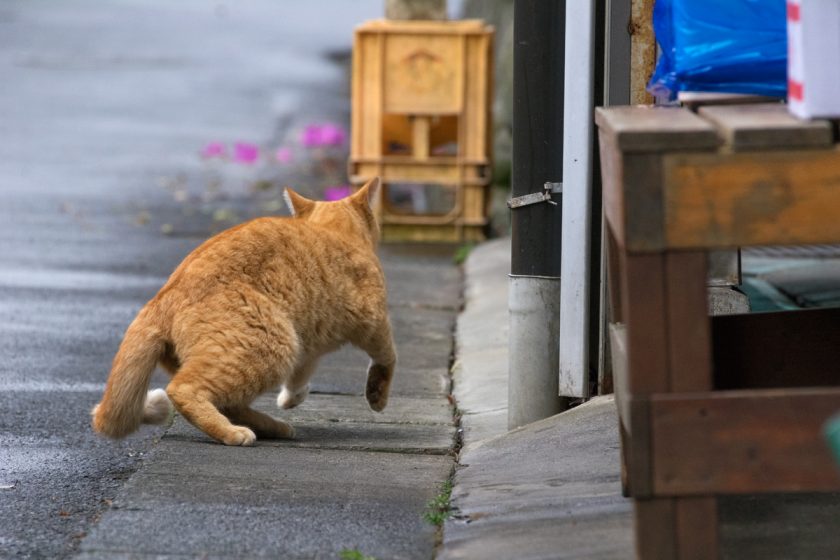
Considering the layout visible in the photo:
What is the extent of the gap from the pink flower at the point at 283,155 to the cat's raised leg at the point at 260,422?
7.85 m

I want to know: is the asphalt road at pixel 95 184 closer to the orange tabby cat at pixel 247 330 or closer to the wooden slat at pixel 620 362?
the orange tabby cat at pixel 247 330

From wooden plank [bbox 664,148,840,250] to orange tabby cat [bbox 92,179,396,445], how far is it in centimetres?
196

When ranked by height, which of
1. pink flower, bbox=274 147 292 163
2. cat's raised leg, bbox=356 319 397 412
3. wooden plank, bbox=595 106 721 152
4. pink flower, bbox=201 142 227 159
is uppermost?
wooden plank, bbox=595 106 721 152

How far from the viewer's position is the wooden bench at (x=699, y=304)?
2.81 metres

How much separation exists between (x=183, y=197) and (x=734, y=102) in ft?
25.9

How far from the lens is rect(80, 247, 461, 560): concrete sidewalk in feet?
11.4

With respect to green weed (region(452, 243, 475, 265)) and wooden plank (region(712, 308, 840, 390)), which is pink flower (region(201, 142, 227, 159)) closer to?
green weed (region(452, 243, 475, 265))

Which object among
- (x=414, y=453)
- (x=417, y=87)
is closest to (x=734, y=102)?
(x=414, y=453)

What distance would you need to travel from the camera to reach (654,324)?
2832mm

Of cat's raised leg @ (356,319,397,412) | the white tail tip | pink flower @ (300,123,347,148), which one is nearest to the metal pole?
cat's raised leg @ (356,319,397,412)

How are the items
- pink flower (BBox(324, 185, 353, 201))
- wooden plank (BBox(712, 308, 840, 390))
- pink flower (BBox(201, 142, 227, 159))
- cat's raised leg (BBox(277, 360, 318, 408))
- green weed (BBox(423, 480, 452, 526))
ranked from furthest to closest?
pink flower (BBox(201, 142, 227, 159))
pink flower (BBox(324, 185, 353, 201))
cat's raised leg (BBox(277, 360, 318, 408))
wooden plank (BBox(712, 308, 840, 390))
green weed (BBox(423, 480, 452, 526))

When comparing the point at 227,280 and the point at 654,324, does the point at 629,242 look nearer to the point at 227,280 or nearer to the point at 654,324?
the point at 654,324

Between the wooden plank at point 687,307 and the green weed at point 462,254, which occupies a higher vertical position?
the wooden plank at point 687,307


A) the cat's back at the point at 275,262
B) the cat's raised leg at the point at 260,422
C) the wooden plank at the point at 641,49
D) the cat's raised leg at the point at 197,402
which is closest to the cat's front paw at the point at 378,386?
the cat's back at the point at 275,262
